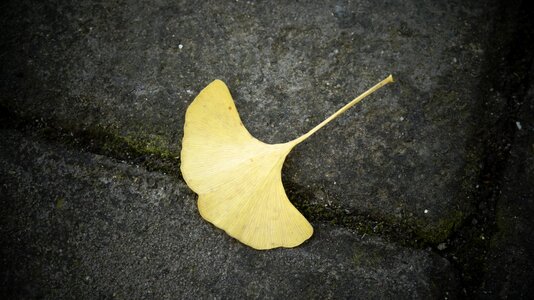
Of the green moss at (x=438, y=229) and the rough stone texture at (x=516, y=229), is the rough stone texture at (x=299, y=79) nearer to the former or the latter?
the green moss at (x=438, y=229)

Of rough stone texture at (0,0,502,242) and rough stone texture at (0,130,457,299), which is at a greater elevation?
rough stone texture at (0,0,502,242)

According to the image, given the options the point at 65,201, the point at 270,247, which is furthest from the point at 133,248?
the point at 270,247

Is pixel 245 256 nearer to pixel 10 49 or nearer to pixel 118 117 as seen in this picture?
pixel 118 117

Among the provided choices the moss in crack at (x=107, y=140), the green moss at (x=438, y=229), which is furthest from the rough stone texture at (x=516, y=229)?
the moss in crack at (x=107, y=140)

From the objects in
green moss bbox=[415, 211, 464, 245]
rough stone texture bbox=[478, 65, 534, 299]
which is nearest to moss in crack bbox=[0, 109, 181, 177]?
green moss bbox=[415, 211, 464, 245]

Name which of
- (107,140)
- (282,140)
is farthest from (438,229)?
(107,140)

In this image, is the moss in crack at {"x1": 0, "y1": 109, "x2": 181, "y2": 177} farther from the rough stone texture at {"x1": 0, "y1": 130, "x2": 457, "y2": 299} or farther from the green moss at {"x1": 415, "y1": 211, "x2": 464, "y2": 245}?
the green moss at {"x1": 415, "y1": 211, "x2": 464, "y2": 245}
